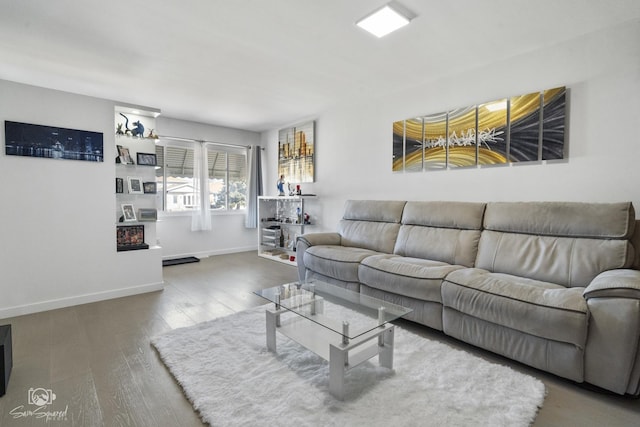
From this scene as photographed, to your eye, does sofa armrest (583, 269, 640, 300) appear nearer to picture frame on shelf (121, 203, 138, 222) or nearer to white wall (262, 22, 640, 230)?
white wall (262, 22, 640, 230)

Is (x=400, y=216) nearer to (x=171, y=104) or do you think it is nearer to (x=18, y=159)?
(x=171, y=104)

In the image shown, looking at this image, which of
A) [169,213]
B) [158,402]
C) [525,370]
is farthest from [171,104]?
[525,370]

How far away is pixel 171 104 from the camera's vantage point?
172 inches

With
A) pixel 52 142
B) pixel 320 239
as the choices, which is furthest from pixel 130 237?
pixel 320 239

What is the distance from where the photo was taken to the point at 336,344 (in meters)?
1.70

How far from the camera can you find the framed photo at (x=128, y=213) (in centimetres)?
369

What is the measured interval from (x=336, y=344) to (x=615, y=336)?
4.92 ft

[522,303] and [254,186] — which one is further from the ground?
[254,186]

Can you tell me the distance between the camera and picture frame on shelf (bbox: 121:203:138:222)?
145 inches

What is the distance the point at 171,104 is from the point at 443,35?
11.9 ft

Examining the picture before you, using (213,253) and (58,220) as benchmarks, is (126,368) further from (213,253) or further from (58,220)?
(213,253)

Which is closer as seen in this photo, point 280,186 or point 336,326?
point 336,326

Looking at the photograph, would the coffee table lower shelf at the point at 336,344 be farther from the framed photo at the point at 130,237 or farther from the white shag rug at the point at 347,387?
the framed photo at the point at 130,237

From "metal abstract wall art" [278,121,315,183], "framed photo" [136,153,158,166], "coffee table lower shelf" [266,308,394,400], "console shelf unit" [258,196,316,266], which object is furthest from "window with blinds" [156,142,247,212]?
"coffee table lower shelf" [266,308,394,400]
